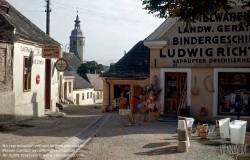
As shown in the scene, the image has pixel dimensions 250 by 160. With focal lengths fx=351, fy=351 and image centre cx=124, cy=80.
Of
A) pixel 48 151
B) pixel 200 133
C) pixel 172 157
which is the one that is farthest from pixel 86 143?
pixel 200 133

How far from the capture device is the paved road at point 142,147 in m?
9.91

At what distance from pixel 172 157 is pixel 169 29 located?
9939 mm

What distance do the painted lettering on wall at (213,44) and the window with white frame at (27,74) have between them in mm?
7105

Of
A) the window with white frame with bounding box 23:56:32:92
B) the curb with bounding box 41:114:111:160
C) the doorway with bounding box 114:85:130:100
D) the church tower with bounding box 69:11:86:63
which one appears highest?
the church tower with bounding box 69:11:86:63

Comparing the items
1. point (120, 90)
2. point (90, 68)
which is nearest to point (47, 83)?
point (120, 90)

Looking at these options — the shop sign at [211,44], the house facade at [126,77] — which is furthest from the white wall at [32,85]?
the shop sign at [211,44]

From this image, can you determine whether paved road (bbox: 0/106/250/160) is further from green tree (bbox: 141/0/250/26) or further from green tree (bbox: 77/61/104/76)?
green tree (bbox: 77/61/104/76)

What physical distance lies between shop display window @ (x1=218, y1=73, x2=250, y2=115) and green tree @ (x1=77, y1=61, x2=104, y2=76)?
50837mm

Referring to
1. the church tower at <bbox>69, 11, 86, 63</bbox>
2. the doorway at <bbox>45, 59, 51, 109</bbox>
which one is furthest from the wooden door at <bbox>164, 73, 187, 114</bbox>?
the church tower at <bbox>69, 11, 86, 63</bbox>

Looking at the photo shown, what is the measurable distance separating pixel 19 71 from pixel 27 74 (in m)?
1.37

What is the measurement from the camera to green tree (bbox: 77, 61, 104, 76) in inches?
2653

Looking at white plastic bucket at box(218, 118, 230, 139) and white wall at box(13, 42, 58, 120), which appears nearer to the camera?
white plastic bucket at box(218, 118, 230, 139)

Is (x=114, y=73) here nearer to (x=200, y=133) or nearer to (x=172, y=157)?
(x=200, y=133)

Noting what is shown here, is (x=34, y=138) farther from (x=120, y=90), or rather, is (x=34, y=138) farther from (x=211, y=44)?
(x=120, y=90)
